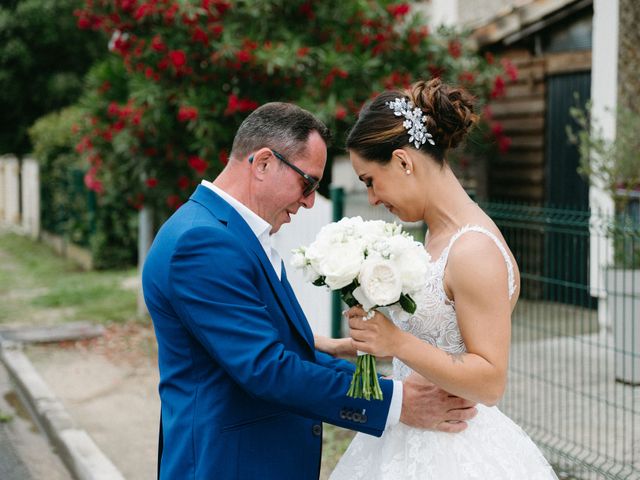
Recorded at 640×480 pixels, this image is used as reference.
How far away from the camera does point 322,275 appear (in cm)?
255

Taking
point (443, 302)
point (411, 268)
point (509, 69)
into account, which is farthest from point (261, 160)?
point (509, 69)

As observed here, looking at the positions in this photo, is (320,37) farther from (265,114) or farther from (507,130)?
(265,114)

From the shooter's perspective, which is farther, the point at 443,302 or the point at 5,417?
the point at 5,417

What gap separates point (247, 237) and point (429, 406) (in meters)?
0.80

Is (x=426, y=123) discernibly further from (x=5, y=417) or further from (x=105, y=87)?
(x=105, y=87)

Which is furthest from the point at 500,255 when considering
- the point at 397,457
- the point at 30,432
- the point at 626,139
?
the point at 626,139

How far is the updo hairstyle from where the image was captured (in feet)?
9.11

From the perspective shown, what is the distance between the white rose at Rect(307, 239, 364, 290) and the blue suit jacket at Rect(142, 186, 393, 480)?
194 millimetres

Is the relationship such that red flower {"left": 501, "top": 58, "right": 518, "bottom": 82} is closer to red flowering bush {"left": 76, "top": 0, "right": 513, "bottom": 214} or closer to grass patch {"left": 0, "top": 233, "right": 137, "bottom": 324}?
red flowering bush {"left": 76, "top": 0, "right": 513, "bottom": 214}

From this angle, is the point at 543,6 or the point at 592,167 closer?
A: the point at 592,167

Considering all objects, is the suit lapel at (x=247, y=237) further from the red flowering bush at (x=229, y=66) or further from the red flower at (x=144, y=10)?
the red flower at (x=144, y=10)

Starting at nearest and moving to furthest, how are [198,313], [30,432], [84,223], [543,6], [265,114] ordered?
[198,313] < [265,114] < [30,432] < [543,6] < [84,223]

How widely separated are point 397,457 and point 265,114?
123 centimetres

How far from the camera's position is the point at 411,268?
2.44 meters
